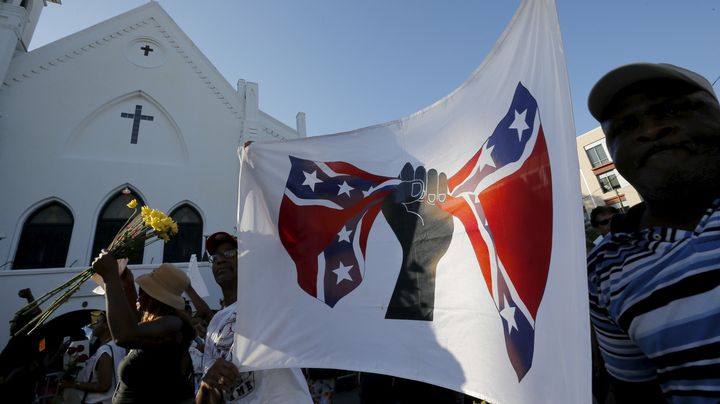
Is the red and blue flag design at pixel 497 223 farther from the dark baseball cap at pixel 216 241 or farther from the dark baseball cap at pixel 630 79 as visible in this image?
the dark baseball cap at pixel 216 241

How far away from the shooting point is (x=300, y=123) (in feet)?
53.0

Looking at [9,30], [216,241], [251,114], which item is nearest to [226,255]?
[216,241]

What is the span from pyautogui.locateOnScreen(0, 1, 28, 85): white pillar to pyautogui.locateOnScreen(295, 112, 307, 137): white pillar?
34.7ft

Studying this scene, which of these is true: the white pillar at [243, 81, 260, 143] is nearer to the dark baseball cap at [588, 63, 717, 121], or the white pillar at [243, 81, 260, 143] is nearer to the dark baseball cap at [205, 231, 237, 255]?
the dark baseball cap at [205, 231, 237, 255]

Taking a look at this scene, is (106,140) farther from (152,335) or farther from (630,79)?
(630,79)

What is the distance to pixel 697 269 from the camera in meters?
0.85

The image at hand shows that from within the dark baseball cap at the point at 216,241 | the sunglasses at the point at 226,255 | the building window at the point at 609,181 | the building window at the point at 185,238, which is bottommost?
the sunglasses at the point at 226,255

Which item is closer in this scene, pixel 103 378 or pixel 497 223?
pixel 497 223

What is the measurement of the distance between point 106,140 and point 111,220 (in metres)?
3.42

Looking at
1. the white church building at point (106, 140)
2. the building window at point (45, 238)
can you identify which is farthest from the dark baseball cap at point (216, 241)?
the building window at point (45, 238)

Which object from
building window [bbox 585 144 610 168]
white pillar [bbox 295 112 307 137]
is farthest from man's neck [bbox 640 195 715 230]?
building window [bbox 585 144 610 168]

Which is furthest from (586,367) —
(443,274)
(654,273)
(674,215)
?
(443,274)

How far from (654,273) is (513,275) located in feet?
1.61

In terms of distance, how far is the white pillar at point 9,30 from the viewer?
11164 mm
